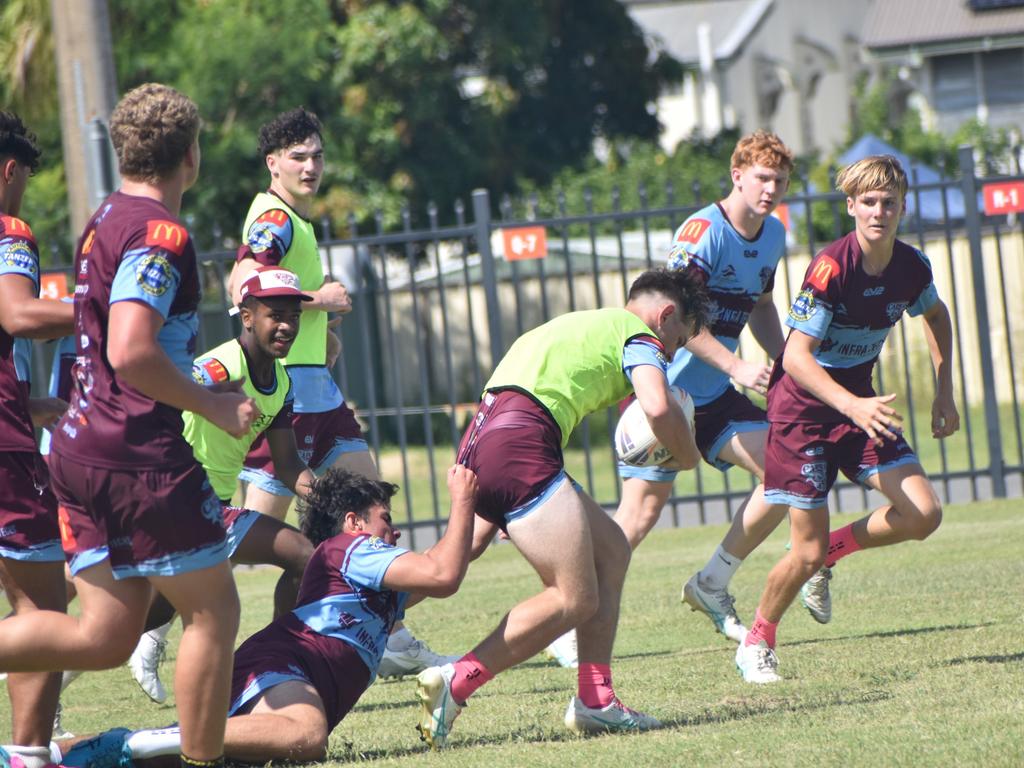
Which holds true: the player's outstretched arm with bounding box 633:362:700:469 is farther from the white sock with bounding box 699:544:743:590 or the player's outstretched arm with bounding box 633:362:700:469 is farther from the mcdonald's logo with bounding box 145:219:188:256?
the white sock with bounding box 699:544:743:590

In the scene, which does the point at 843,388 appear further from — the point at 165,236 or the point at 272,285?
the point at 165,236

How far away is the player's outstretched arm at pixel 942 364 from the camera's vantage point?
21.5 feet

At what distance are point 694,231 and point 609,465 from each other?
10.6 m

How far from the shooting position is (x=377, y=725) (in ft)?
19.1

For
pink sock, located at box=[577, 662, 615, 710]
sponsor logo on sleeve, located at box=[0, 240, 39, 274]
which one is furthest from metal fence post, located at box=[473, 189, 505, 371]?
sponsor logo on sleeve, located at box=[0, 240, 39, 274]

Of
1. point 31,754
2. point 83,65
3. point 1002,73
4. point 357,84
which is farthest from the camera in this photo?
point 1002,73

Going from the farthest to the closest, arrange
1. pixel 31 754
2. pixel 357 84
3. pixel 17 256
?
pixel 357 84 < pixel 17 256 < pixel 31 754

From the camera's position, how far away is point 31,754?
15.3ft

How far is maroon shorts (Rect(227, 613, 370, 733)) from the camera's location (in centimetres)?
498

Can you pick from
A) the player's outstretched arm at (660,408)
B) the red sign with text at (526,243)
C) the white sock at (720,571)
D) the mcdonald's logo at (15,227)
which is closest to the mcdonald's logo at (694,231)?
the white sock at (720,571)

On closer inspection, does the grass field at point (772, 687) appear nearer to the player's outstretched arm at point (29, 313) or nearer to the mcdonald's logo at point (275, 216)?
the player's outstretched arm at point (29, 313)

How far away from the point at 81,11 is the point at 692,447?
6.83 m

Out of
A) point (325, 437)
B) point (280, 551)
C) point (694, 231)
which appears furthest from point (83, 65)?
point (280, 551)

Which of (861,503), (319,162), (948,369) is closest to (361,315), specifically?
(861,503)
